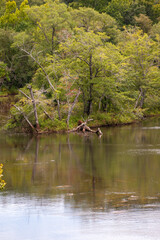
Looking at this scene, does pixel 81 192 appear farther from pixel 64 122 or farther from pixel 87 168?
pixel 64 122

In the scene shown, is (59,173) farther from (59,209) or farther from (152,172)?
(59,209)

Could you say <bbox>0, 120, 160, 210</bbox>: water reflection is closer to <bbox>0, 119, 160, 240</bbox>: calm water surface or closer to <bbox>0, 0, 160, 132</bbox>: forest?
<bbox>0, 119, 160, 240</bbox>: calm water surface

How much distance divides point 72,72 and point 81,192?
2803 cm

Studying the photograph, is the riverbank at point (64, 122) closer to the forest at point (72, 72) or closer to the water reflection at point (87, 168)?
the forest at point (72, 72)

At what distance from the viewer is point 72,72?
44125 mm

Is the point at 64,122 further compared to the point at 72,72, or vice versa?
the point at 72,72

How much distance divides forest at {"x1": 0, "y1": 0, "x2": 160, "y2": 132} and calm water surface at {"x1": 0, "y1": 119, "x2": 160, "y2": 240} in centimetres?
966

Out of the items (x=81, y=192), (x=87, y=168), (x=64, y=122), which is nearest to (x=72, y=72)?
(x=64, y=122)

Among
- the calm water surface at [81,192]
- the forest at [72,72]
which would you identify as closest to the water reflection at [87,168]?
the calm water surface at [81,192]

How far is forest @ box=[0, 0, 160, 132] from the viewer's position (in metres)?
41.8

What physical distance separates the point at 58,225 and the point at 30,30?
191ft

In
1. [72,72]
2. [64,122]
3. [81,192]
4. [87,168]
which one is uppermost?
[72,72]

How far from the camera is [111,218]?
1349 cm

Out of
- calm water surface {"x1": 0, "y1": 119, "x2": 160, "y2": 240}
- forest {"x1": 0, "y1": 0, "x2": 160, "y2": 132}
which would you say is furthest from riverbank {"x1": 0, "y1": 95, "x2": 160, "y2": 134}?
calm water surface {"x1": 0, "y1": 119, "x2": 160, "y2": 240}
